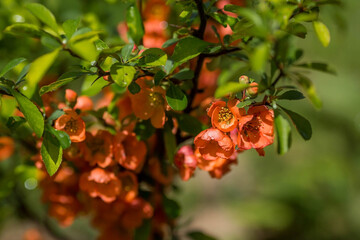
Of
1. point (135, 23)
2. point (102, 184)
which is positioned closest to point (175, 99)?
point (135, 23)

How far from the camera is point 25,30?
478mm

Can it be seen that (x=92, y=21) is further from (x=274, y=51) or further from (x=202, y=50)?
(x=274, y=51)

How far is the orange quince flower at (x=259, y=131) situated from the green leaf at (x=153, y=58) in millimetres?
150

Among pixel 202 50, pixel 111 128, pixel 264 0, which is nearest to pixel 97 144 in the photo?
pixel 111 128

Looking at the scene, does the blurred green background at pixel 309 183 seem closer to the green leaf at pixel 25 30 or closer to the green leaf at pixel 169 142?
the green leaf at pixel 169 142

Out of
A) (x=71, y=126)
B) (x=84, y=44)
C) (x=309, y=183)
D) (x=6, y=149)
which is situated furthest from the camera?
(x=309, y=183)

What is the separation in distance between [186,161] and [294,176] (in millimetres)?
1509

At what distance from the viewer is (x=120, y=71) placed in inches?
19.7

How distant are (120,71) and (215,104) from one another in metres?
0.15

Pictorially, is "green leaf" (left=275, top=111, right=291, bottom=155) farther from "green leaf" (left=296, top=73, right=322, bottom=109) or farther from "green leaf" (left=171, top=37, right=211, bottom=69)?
"green leaf" (left=171, top=37, right=211, bottom=69)

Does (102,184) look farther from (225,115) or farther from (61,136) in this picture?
(225,115)

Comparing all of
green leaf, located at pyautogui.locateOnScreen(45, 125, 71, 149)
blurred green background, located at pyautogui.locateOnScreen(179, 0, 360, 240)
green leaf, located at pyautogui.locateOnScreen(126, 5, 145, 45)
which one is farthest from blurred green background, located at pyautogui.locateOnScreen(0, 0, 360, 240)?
green leaf, located at pyautogui.locateOnScreen(45, 125, 71, 149)

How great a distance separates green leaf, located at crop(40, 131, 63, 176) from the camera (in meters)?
0.56

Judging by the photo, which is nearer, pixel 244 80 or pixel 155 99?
pixel 244 80
